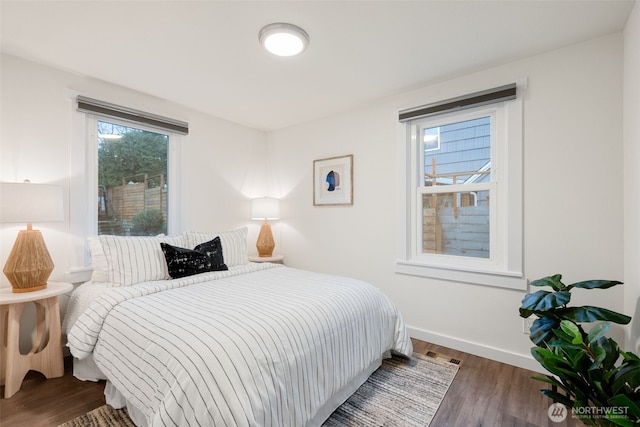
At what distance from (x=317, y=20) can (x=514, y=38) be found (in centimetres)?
135

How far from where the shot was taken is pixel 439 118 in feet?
8.89

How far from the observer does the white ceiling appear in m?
1.70

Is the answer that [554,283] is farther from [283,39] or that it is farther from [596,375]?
[283,39]

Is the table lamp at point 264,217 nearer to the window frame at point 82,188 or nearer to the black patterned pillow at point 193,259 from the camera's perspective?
the black patterned pillow at point 193,259

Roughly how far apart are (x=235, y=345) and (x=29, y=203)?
1813mm

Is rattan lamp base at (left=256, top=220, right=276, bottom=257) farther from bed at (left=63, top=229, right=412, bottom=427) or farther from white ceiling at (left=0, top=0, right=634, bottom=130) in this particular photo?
white ceiling at (left=0, top=0, right=634, bottom=130)

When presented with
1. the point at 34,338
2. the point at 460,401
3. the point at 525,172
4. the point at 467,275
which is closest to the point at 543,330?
the point at 460,401

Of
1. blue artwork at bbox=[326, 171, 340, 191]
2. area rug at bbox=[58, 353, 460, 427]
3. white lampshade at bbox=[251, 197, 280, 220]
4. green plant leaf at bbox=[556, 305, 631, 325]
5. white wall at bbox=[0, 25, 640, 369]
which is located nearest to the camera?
green plant leaf at bbox=[556, 305, 631, 325]

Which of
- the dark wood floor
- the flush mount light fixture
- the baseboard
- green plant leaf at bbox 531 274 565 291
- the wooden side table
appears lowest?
the dark wood floor

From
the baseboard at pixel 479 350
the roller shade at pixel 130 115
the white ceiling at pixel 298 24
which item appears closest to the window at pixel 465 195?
the white ceiling at pixel 298 24

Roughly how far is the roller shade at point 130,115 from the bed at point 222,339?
1137 millimetres

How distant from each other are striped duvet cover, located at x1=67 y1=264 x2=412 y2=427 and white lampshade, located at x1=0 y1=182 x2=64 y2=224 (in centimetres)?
72

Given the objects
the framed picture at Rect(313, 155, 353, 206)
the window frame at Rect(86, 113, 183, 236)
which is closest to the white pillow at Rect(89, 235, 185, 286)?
the window frame at Rect(86, 113, 183, 236)

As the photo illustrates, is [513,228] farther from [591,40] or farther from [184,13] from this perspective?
[184,13]
